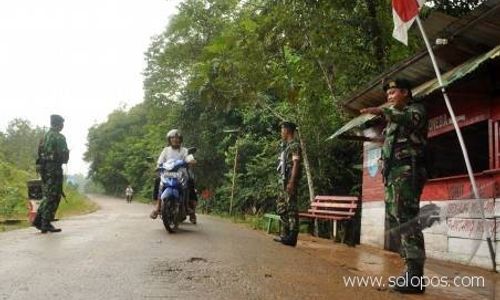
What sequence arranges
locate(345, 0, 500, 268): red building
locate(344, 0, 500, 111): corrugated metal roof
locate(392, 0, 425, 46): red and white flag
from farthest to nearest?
locate(392, 0, 425, 46): red and white flag, locate(345, 0, 500, 268): red building, locate(344, 0, 500, 111): corrugated metal roof

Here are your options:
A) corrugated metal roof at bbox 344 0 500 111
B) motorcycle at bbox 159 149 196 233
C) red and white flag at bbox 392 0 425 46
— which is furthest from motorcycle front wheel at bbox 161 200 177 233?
red and white flag at bbox 392 0 425 46

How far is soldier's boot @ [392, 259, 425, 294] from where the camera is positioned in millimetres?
4957

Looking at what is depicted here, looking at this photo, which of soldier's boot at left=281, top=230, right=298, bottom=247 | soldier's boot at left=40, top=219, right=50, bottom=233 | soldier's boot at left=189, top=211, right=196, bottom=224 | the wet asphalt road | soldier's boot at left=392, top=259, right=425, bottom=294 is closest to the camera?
the wet asphalt road

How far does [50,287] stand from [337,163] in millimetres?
11810

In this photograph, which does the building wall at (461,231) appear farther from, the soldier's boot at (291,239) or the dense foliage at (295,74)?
the dense foliage at (295,74)

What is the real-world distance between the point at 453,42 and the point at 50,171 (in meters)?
6.80

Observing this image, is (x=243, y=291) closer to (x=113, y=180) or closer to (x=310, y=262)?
(x=310, y=262)

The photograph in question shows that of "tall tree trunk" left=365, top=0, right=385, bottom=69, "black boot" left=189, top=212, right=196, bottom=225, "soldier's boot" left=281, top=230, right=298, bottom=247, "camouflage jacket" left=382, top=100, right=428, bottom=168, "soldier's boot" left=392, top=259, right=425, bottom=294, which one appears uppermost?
"tall tree trunk" left=365, top=0, right=385, bottom=69

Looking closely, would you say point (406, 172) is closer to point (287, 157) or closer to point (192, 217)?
point (287, 157)

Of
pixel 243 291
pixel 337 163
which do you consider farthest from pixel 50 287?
pixel 337 163

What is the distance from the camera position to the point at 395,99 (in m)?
5.18

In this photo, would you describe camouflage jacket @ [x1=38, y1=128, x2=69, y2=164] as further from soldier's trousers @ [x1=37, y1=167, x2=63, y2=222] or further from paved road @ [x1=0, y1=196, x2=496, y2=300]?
paved road @ [x1=0, y1=196, x2=496, y2=300]

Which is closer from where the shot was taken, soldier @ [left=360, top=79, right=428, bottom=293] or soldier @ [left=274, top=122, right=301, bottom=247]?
soldier @ [left=360, top=79, right=428, bottom=293]

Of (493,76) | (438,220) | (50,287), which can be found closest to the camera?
(50,287)
